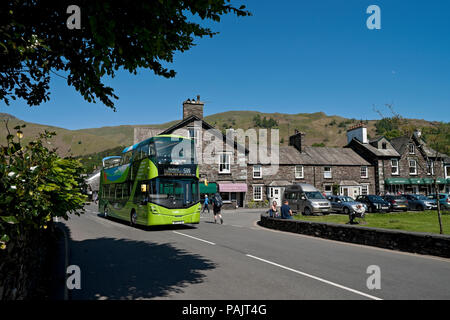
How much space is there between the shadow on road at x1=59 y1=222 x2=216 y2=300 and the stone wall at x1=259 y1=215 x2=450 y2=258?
6.55 metres

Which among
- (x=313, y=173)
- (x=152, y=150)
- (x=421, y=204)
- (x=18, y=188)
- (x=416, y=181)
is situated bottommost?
(x=421, y=204)

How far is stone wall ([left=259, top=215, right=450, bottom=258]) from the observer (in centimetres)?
902

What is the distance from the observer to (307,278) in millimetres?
6547

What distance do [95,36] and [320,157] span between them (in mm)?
40952

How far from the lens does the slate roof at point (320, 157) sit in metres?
40.0

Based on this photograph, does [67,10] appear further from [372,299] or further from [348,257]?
[348,257]

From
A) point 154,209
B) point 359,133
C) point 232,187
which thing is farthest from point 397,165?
point 154,209

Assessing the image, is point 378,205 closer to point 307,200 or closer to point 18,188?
point 307,200

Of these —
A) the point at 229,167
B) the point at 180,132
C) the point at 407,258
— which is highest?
the point at 180,132

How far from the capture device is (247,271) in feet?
23.4

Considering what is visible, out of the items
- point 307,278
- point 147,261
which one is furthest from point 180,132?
point 307,278

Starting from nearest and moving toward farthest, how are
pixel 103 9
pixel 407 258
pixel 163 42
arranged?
pixel 103 9, pixel 163 42, pixel 407 258

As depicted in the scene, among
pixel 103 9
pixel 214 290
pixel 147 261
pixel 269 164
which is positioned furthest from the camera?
pixel 269 164
